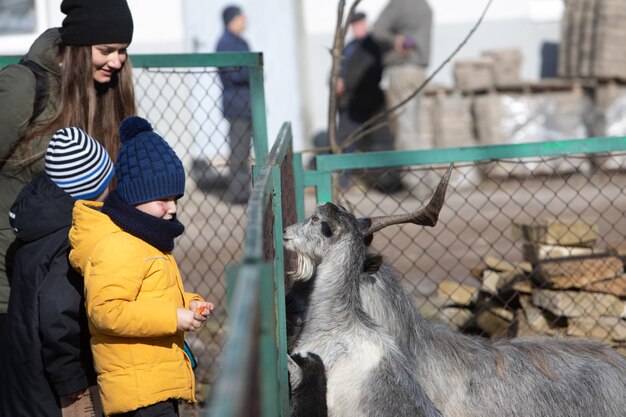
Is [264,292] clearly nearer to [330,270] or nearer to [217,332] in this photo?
[330,270]

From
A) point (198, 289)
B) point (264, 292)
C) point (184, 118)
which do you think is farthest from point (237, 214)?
point (264, 292)

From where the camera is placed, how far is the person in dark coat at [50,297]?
11.2 ft

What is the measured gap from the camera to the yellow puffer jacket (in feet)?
10.5

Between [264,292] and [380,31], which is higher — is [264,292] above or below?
below

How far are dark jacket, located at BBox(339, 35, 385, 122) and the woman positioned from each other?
287 inches

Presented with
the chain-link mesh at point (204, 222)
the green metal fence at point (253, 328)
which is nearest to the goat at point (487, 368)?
the green metal fence at point (253, 328)

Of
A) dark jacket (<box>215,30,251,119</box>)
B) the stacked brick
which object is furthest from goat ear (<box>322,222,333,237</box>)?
the stacked brick

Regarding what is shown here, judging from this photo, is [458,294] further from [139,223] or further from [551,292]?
[139,223]

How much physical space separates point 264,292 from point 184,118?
9.26 m

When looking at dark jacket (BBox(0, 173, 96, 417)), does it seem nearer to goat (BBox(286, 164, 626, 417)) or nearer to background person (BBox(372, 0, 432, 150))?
goat (BBox(286, 164, 626, 417))

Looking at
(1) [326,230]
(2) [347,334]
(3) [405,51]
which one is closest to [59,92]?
(1) [326,230]

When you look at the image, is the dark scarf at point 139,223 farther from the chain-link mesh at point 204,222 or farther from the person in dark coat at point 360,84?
the person in dark coat at point 360,84

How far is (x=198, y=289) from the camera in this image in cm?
715

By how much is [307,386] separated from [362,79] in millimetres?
7986
